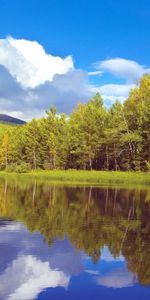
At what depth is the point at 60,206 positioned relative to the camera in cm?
3238

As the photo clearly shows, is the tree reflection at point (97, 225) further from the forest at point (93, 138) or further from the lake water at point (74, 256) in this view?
the forest at point (93, 138)

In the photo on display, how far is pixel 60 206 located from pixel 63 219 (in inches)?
282

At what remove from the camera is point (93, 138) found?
286 feet

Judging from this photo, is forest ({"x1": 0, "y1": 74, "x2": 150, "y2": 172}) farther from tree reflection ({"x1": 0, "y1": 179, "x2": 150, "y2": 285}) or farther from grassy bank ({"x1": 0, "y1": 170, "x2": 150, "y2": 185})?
tree reflection ({"x1": 0, "y1": 179, "x2": 150, "y2": 285})

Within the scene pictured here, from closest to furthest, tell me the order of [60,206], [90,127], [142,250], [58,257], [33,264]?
[33,264] < [58,257] < [142,250] < [60,206] < [90,127]

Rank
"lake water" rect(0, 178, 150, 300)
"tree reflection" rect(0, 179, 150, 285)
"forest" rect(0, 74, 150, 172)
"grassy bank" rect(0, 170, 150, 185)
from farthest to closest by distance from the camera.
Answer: "forest" rect(0, 74, 150, 172), "grassy bank" rect(0, 170, 150, 185), "tree reflection" rect(0, 179, 150, 285), "lake water" rect(0, 178, 150, 300)

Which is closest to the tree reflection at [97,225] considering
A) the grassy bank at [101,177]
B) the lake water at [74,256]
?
the lake water at [74,256]

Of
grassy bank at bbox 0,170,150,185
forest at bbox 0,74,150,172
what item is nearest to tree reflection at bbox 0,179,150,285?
grassy bank at bbox 0,170,150,185

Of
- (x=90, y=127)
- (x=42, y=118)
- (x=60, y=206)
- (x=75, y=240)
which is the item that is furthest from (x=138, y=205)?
(x=42, y=118)

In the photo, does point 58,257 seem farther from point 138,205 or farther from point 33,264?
point 138,205

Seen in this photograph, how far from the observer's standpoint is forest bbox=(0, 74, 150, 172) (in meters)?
77.8

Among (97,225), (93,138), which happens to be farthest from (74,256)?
(93,138)

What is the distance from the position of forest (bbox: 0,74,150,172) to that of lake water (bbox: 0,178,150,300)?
4780 centimetres

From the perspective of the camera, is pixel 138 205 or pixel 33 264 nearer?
pixel 33 264
